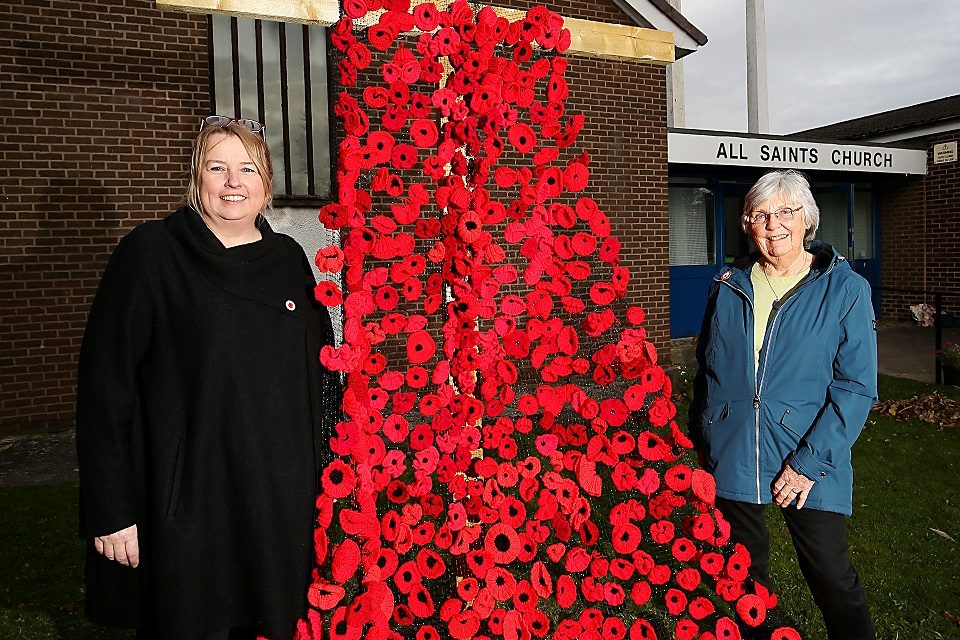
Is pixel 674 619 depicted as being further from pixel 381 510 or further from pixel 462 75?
pixel 462 75

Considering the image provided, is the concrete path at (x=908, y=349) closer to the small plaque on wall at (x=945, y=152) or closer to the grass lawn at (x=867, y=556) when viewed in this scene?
the small plaque on wall at (x=945, y=152)

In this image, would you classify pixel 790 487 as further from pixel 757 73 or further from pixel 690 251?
pixel 757 73

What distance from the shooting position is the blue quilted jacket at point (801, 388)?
2.22 m

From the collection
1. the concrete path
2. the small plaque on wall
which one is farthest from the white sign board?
the concrete path

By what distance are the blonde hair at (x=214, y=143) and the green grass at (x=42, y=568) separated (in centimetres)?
241

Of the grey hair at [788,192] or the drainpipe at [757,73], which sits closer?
the grey hair at [788,192]

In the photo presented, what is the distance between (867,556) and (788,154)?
9.12m

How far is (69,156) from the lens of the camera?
6.42 m

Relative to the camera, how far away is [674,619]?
3.15 metres

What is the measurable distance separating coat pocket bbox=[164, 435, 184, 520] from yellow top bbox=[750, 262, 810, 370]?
1.86m

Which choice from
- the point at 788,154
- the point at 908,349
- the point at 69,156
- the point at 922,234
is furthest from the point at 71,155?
the point at 922,234

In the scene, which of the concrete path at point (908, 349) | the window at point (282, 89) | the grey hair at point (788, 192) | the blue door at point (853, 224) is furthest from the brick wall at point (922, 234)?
the grey hair at point (788, 192)

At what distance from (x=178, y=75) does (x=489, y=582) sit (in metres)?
6.43

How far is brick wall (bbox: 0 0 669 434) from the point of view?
6.29 meters
